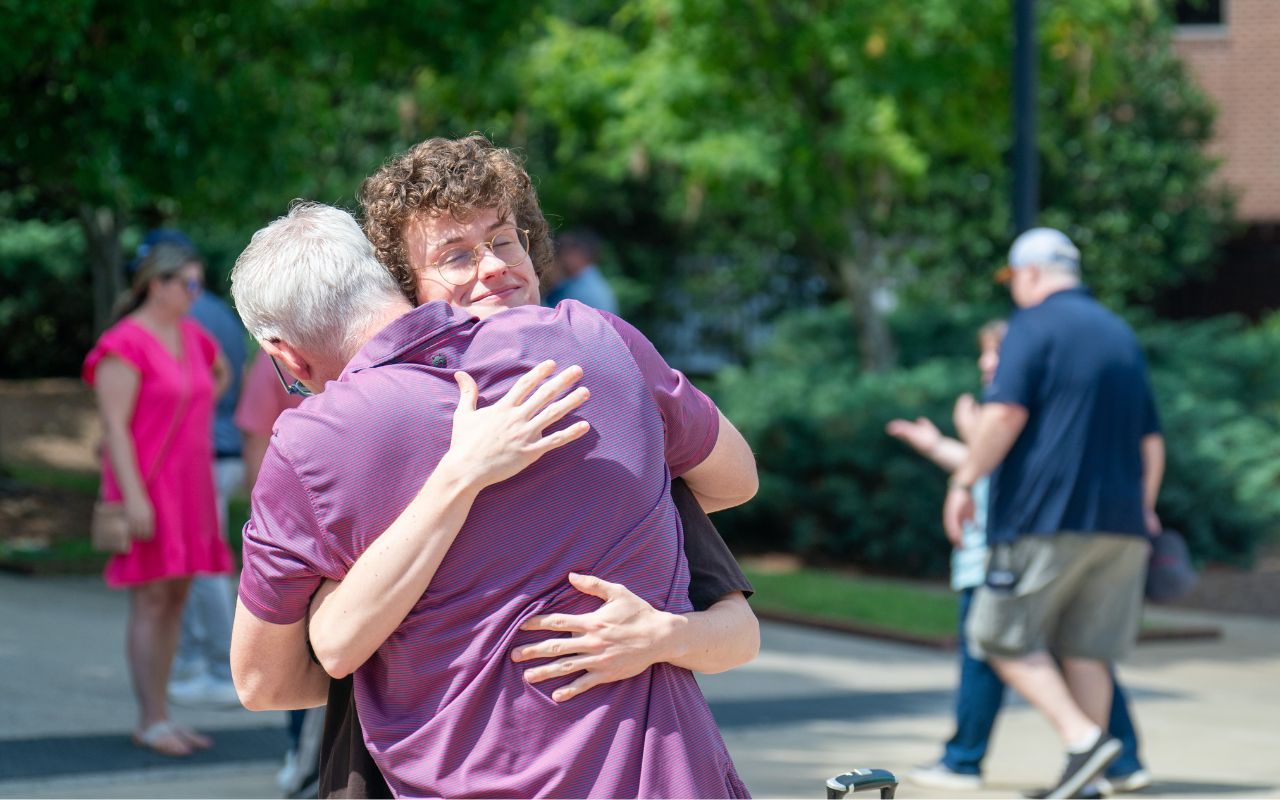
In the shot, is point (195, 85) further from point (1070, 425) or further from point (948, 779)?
point (948, 779)

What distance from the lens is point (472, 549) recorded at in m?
2.13

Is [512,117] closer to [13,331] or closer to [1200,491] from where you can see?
[13,331]

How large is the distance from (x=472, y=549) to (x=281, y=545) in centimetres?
24

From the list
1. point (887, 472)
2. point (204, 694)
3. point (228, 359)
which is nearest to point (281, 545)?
point (204, 694)

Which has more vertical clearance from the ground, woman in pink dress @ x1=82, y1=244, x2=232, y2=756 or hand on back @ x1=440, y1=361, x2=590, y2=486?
hand on back @ x1=440, y1=361, x2=590, y2=486

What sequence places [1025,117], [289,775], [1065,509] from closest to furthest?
[289,775] → [1065,509] → [1025,117]

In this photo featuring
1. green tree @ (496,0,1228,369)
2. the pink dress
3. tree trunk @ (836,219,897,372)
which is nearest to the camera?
the pink dress

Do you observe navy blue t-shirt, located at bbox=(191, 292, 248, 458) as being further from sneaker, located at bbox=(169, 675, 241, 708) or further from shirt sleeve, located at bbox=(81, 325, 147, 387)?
shirt sleeve, located at bbox=(81, 325, 147, 387)

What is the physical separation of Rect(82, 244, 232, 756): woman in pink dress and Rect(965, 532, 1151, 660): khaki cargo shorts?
9.95 feet

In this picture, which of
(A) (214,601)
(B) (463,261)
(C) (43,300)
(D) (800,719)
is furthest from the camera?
(C) (43,300)

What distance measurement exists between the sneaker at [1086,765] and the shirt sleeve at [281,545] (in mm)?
4233

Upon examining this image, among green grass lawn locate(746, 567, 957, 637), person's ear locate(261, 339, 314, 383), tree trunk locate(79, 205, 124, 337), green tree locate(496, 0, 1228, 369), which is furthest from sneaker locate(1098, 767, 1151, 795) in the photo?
tree trunk locate(79, 205, 124, 337)

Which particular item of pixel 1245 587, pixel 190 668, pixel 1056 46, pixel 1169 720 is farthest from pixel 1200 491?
pixel 190 668

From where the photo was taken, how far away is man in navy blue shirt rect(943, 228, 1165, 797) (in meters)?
5.89
